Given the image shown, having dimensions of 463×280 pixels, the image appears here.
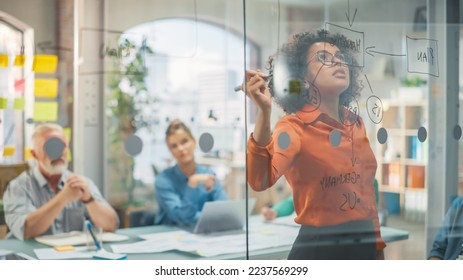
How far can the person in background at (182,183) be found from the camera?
3.71m

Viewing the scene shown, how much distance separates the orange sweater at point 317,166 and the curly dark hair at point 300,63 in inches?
2.6

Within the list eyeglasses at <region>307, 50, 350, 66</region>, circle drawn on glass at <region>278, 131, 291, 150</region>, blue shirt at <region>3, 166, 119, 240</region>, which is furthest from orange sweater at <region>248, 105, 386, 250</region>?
blue shirt at <region>3, 166, 119, 240</region>

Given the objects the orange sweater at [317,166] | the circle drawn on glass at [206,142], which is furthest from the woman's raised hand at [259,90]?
the circle drawn on glass at [206,142]

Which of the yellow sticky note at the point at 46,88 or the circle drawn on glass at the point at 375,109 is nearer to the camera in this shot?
the yellow sticky note at the point at 46,88

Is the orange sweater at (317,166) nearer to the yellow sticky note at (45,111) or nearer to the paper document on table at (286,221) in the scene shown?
the paper document on table at (286,221)

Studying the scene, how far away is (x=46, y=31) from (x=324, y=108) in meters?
1.31

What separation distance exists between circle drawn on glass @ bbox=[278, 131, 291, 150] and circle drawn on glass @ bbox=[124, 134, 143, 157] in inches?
35.8

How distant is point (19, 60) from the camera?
9.16 ft

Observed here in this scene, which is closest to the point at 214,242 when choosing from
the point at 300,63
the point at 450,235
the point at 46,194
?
the point at 46,194

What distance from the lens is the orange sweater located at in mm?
2932

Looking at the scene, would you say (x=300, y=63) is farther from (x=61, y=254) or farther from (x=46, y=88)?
(x=61, y=254)

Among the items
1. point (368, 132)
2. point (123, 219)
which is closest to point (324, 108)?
point (368, 132)

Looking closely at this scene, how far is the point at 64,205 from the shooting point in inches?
115
